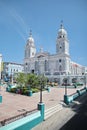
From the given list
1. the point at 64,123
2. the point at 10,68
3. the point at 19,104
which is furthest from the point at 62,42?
the point at 64,123

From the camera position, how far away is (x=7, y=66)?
329 ft

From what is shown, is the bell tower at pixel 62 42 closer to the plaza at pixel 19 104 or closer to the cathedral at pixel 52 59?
the cathedral at pixel 52 59

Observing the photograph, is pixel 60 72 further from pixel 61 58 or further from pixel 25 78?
pixel 25 78

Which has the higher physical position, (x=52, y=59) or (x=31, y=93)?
(x=52, y=59)

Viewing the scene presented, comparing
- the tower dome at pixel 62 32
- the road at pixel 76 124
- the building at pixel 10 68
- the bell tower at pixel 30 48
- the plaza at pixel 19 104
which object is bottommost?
the road at pixel 76 124

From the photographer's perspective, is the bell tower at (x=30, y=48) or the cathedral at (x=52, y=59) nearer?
the cathedral at (x=52, y=59)

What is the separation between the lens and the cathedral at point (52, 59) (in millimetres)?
83375

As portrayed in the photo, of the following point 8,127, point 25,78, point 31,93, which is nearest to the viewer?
point 8,127

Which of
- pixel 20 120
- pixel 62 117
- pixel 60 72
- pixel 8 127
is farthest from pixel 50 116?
pixel 60 72

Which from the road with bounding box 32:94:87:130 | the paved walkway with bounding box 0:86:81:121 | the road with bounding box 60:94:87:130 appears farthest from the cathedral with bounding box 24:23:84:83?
the road with bounding box 32:94:87:130

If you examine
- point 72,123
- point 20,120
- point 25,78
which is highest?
point 25,78

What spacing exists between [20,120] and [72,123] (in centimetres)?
471

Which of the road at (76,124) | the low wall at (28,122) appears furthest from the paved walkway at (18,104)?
the road at (76,124)

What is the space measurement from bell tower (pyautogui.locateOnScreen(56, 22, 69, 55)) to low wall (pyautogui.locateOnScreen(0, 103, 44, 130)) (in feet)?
235
